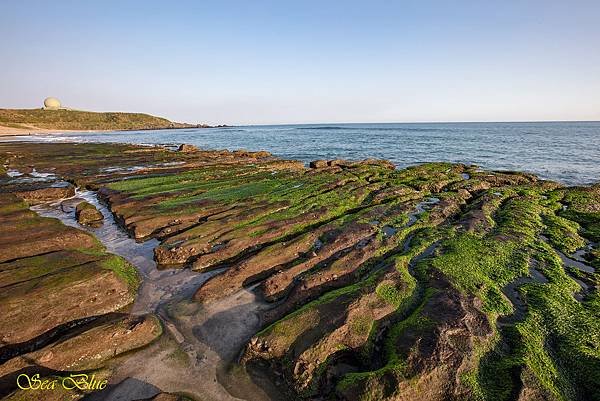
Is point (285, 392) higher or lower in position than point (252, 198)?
lower

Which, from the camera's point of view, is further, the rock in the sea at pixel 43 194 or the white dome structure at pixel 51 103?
the white dome structure at pixel 51 103

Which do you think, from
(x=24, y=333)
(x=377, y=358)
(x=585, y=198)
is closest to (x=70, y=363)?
(x=24, y=333)

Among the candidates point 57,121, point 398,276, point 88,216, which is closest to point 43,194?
point 88,216

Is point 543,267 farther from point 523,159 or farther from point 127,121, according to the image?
point 127,121

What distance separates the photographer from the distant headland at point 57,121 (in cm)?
12406

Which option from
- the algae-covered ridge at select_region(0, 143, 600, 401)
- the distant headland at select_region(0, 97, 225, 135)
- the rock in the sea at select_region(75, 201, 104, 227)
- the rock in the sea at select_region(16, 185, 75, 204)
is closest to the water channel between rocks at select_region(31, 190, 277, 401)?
the algae-covered ridge at select_region(0, 143, 600, 401)

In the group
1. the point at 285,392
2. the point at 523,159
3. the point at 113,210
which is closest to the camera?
the point at 285,392

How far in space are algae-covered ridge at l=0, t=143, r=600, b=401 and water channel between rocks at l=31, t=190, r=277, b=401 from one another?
0.55m

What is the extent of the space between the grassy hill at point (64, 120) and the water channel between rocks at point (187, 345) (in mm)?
152032

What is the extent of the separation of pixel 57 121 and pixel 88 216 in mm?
168705

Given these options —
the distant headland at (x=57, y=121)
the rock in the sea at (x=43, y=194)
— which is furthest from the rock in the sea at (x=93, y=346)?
the distant headland at (x=57, y=121)

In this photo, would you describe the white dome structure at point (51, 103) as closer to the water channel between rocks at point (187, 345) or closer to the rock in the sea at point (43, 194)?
the rock in the sea at point (43, 194)

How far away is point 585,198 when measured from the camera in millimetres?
22031

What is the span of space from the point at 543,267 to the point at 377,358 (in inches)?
357
